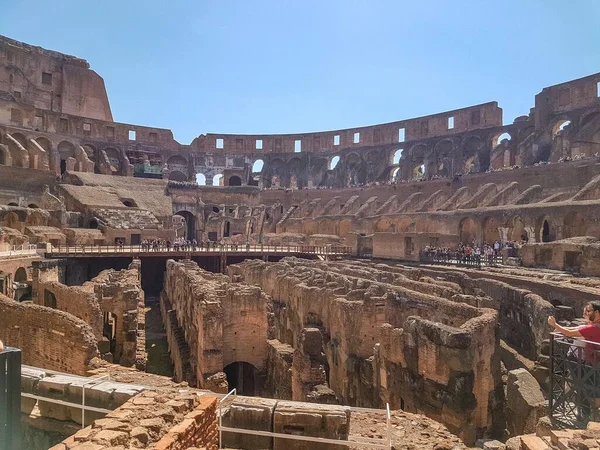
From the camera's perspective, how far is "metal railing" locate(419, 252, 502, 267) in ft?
77.3

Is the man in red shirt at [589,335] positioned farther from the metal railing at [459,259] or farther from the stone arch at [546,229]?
the stone arch at [546,229]

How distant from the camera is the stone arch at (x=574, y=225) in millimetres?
24062

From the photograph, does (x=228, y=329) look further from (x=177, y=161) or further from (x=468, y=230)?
(x=177, y=161)

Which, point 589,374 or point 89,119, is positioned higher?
point 89,119

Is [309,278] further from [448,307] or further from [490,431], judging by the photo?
[490,431]

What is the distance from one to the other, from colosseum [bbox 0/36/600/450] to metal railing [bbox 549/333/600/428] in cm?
4

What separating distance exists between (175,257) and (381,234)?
49.5 feet

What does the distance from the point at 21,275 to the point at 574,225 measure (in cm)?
2908

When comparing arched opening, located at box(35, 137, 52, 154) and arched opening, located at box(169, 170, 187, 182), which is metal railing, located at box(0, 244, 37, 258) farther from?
arched opening, located at box(169, 170, 187, 182)

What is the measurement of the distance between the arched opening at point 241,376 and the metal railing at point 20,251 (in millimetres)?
15513

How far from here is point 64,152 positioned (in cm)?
5203

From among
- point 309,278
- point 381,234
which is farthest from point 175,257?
point 309,278

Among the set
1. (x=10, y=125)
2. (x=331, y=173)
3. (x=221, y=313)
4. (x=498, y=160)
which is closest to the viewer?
(x=221, y=313)

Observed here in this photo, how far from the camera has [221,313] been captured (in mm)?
10844
